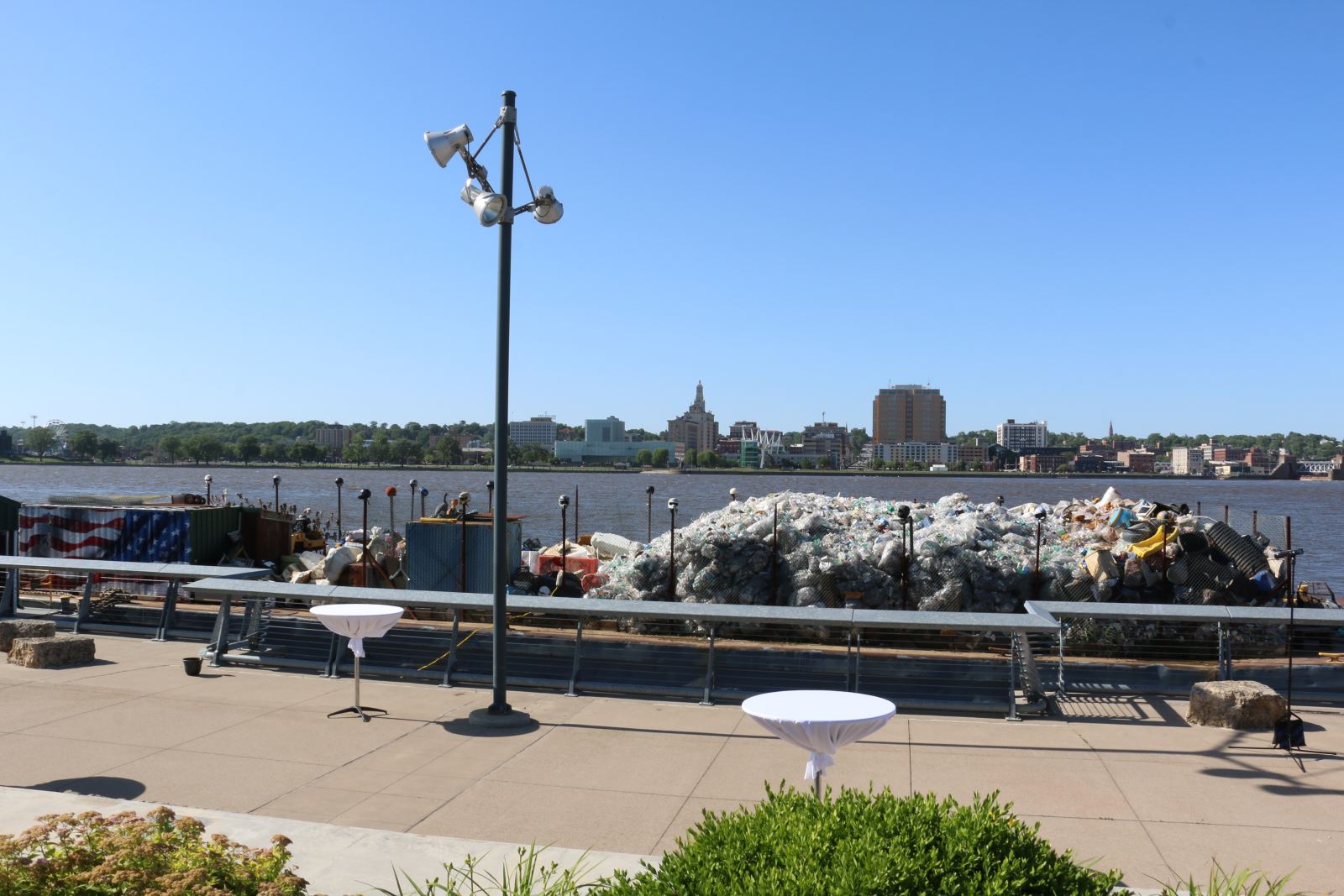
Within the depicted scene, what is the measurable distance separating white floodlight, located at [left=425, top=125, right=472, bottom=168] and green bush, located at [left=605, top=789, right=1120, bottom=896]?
6.63m

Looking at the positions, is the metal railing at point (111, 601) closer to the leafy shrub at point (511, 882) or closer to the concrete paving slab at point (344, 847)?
the concrete paving slab at point (344, 847)

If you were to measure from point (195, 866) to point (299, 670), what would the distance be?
719cm

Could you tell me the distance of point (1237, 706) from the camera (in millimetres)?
8727

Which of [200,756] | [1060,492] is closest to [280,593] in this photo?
[200,756]

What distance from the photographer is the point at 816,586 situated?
1919cm

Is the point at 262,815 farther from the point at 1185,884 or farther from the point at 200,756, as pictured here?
the point at 1185,884

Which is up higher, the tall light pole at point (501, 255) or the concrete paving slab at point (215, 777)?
the tall light pole at point (501, 255)

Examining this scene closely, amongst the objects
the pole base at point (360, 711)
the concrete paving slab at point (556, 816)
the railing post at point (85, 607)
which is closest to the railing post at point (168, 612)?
the railing post at point (85, 607)

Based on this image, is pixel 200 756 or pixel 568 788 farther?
pixel 200 756

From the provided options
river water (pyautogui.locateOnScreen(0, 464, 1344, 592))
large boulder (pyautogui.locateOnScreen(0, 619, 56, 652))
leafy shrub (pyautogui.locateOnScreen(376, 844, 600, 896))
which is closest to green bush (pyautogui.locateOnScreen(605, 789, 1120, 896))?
leafy shrub (pyautogui.locateOnScreen(376, 844, 600, 896))

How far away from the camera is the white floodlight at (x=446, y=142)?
8.84 m

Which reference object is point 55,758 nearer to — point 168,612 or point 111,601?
point 168,612

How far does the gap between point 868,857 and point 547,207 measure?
701 centimetres

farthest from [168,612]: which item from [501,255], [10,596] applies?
[501,255]
